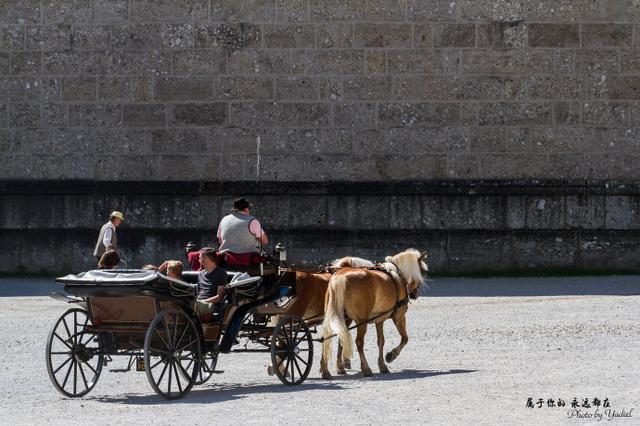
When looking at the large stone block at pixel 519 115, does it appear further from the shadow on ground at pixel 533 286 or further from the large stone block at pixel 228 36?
the large stone block at pixel 228 36

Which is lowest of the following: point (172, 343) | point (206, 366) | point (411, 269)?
point (206, 366)

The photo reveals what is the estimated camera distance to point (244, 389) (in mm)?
12375

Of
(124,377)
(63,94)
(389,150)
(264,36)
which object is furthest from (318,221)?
(124,377)

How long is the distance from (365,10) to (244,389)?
10091 millimetres

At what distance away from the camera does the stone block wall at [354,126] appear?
21016 mm

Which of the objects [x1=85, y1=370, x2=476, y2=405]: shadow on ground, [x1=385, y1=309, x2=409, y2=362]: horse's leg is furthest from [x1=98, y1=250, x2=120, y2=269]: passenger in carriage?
[x1=385, y1=309, x2=409, y2=362]: horse's leg

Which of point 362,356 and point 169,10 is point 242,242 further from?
point 169,10

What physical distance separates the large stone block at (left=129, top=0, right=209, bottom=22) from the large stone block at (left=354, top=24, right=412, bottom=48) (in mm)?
2253

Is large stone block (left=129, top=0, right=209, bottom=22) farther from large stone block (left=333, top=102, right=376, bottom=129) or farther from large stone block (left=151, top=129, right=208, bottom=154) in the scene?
large stone block (left=333, top=102, right=376, bottom=129)

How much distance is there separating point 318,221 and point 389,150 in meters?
1.43

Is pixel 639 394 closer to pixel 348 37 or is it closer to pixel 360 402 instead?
pixel 360 402

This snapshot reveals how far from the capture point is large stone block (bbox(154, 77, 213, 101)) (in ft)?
70.5

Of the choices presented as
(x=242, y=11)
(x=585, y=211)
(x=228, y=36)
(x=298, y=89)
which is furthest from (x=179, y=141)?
(x=585, y=211)

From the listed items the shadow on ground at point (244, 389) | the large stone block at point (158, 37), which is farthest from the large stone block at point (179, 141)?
the shadow on ground at point (244, 389)
